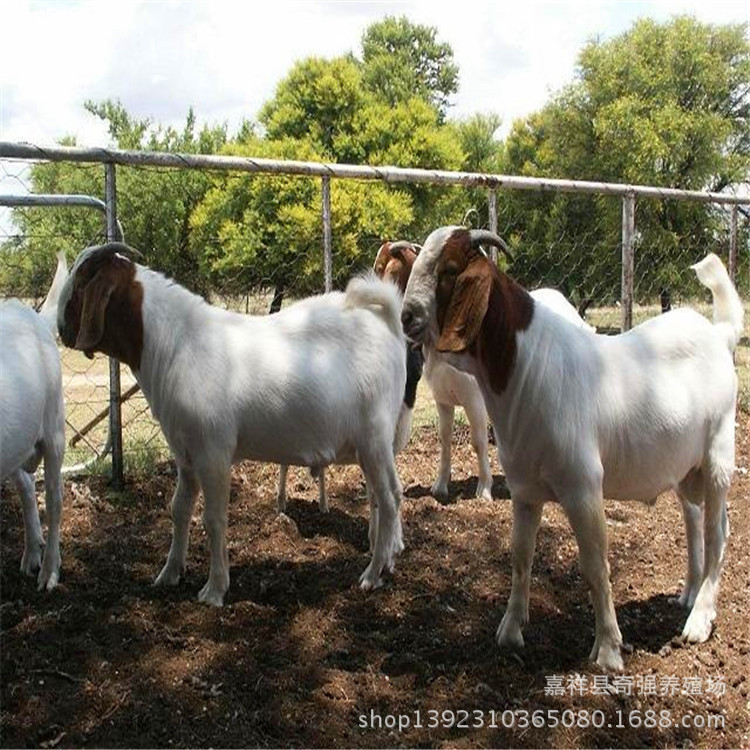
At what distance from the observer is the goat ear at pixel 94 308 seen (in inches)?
176

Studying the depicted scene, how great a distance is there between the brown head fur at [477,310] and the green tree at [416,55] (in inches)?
1072

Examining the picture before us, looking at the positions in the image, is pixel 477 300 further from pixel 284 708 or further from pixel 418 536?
pixel 418 536

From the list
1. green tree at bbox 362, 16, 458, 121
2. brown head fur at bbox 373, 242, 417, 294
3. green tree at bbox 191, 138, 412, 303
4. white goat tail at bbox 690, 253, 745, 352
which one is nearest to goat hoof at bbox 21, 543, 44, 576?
brown head fur at bbox 373, 242, 417, 294

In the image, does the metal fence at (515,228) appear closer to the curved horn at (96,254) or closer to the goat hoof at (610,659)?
the curved horn at (96,254)

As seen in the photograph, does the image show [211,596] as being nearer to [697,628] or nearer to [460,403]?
[697,628]

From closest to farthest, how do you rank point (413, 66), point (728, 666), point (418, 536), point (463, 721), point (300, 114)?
point (463, 721) → point (728, 666) → point (418, 536) → point (300, 114) → point (413, 66)

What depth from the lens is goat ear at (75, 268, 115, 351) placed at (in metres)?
4.48

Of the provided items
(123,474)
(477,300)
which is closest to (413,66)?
(123,474)

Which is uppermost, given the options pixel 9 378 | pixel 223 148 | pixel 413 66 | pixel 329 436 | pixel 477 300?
pixel 413 66

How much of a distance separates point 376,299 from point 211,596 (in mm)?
1876

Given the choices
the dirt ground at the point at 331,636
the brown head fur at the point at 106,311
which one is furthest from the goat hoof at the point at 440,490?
the brown head fur at the point at 106,311

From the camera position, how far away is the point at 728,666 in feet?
13.1

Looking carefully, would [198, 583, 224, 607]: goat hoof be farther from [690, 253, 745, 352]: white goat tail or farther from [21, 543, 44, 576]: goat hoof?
[690, 253, 745, 352]: white goat tail

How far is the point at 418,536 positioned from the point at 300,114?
13.8 meters
